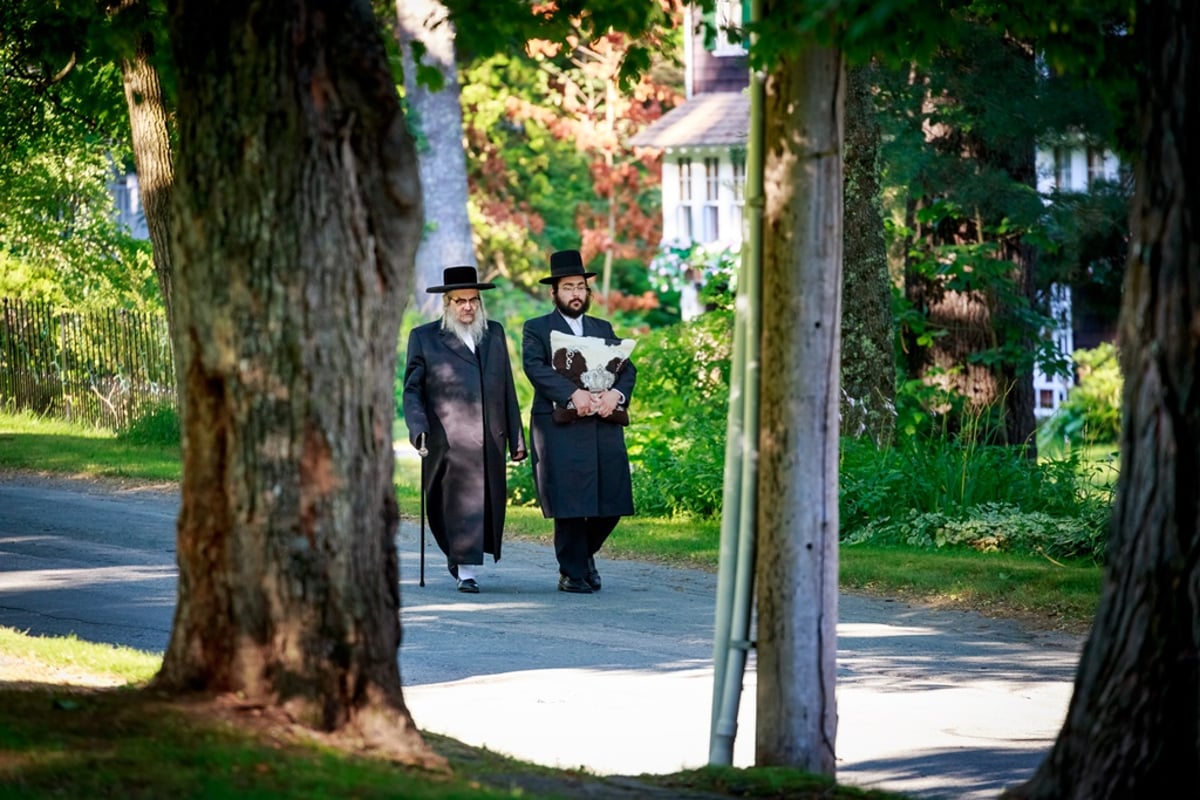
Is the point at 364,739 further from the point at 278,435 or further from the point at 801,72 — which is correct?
the point at 801,72

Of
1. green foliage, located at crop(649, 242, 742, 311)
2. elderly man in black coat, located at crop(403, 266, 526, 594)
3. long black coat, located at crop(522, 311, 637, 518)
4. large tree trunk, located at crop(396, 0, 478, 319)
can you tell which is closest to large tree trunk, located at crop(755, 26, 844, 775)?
long black coat, located at crop(522, 311, 637, 518)

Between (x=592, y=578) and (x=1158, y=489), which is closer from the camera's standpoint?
(x=1158, y=489)

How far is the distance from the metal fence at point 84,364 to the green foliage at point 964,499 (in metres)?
11.0

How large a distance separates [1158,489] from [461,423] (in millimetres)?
8364

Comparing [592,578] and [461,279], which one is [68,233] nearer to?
[461,279]

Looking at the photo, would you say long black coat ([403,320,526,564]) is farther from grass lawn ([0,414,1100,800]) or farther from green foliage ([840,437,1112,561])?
grass lawn ([0,414,1100,800])

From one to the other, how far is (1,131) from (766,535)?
14785 millimetres

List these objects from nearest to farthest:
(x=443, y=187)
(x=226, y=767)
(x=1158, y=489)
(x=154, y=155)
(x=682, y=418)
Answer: (x=226, y=767)
(x=1158, y=489)
(x=154, y=155)
(x=682, y=418)
(x=443, y=187)

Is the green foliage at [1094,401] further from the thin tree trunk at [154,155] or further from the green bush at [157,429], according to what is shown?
the thin tree trunk at [154,155]

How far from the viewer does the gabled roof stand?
127 feet

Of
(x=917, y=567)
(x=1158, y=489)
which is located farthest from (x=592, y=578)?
(x=1158, y=489)

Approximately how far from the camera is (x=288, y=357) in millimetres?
6191

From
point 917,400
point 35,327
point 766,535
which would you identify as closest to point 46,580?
point 766,535

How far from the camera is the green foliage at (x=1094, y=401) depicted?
99.6ft
